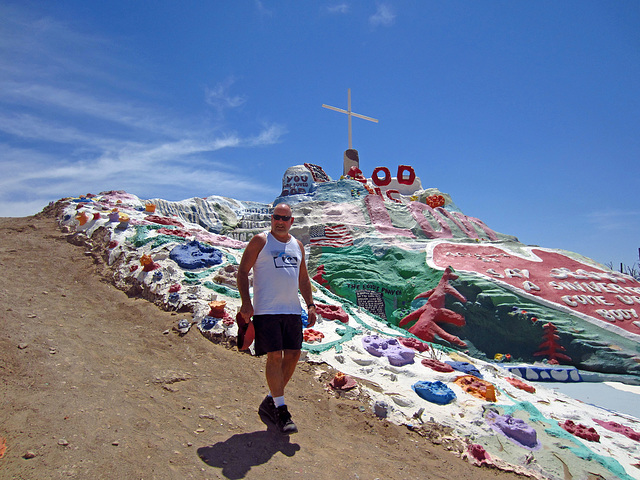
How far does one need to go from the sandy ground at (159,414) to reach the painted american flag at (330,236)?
718 centimetres

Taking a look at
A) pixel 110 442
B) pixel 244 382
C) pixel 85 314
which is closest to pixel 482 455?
pixel 244 382

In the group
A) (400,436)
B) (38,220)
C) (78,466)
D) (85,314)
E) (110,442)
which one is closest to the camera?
(78,466)

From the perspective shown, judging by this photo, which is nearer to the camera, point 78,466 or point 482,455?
point 78,466

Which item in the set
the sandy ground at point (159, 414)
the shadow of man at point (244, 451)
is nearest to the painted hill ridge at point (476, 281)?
the sandy ground at point (159, 414)

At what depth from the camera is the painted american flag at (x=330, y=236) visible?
11.6m

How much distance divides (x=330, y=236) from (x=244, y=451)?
9.48 meters

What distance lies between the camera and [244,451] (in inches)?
103

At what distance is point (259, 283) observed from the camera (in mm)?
3061

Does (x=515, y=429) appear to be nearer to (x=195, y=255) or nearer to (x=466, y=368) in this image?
(x=466, y=368)

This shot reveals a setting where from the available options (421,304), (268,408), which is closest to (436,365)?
(268,408)

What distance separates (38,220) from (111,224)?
2.89 metres

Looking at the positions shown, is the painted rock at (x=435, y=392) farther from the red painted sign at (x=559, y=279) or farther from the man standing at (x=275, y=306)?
the red painted sign at (x=559, y=279)

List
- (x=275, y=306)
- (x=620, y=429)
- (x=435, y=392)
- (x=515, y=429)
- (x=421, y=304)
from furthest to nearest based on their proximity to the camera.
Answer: (x=421, y=304), (x=620, y=429), (x=435, y=392), (x=515, y=429), (x=275, y=306)

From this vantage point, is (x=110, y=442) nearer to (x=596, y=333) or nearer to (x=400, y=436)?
(x=400, y=436)
